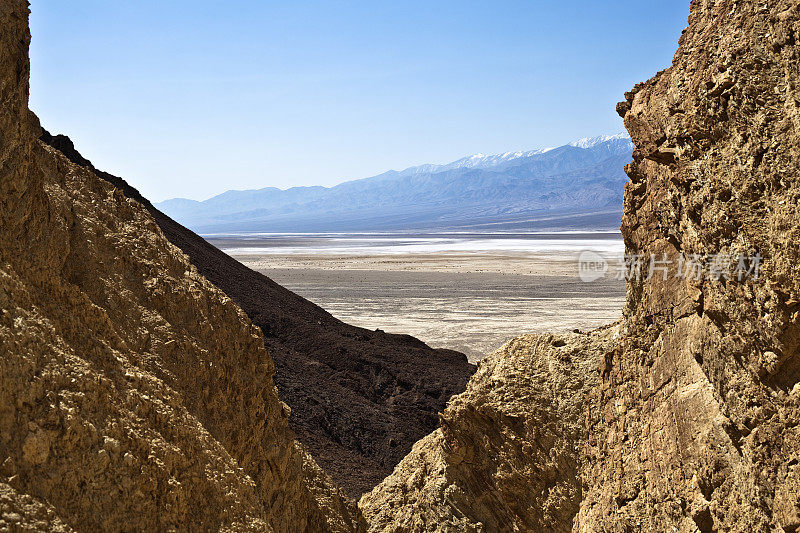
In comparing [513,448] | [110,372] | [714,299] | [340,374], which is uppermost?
[714,299]

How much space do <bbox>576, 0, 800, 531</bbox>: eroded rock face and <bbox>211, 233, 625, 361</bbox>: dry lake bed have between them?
51.8 feet

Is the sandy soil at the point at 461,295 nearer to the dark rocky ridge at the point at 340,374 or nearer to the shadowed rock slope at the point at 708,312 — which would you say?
the dark rocky ridge at the point at 340,374

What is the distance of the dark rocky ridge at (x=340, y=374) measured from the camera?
11.0m

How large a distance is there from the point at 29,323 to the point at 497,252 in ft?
215

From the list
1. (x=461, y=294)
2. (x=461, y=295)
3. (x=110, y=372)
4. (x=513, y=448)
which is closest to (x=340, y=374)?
(x=513, y=448)

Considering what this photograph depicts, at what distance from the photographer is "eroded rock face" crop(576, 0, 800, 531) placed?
125 inches

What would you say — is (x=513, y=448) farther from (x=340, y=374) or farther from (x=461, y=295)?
(x=461, y=295)

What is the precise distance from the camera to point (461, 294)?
116ft

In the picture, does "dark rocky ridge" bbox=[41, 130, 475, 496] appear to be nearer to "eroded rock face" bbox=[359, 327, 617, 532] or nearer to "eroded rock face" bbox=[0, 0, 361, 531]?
"eroded rock face" bbox=[359, 327, 617, 532]

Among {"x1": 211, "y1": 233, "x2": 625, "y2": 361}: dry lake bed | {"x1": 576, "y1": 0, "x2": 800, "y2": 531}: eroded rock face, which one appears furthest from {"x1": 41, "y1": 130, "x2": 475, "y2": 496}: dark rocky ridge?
{"x1": 576, "y1": 0, "x2": 800, "y2": 531}: eroded rock face

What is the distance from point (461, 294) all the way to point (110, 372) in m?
32.3

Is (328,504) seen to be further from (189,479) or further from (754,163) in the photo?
(754,163)

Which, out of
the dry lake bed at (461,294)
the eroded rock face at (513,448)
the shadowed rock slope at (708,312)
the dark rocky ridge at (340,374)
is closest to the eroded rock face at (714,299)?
the shadowed rock slope at (708,312)

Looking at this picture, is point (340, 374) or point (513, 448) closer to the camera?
point (513, 448)
